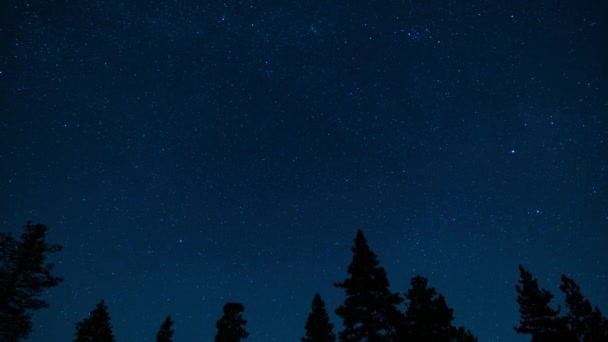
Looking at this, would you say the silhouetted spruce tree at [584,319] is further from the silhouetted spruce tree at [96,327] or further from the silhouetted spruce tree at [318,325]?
the silhouetted spruce tree at [96,327]

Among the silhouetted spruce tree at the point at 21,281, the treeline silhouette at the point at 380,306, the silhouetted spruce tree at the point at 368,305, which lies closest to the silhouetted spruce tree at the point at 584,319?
the treeline silhouette at the point at 380,306

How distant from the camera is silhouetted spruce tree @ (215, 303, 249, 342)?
69.5 feet

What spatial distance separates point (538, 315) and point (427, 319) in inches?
223

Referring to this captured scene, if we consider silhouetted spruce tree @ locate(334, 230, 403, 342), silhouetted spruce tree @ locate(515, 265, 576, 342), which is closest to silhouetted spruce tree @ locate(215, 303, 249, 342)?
silhouetted spruce tree @ locate(334, 230, 403, 342)

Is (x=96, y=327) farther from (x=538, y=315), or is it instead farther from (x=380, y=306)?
(x=538, y=315)

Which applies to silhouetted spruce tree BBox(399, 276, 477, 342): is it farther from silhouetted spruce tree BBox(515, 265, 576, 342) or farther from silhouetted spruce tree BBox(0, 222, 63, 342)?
silhouetted spruce tree BBox(0, 222, 63, 342)

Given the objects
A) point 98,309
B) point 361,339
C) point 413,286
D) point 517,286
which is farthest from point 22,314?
point 517,286

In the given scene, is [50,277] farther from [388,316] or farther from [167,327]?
[388,316]

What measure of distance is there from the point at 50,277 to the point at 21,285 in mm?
1080

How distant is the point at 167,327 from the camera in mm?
24422

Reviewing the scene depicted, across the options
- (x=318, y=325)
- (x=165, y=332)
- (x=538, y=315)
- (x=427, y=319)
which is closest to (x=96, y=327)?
(x=165, y=332)

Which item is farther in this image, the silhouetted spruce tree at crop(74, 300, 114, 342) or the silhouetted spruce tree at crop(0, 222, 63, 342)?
the silhouetted spruce tree at crop(74, 300, 114, 342)

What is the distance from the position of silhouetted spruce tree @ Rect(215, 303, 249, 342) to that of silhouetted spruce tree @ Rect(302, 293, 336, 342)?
4.01m

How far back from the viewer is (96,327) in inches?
894
